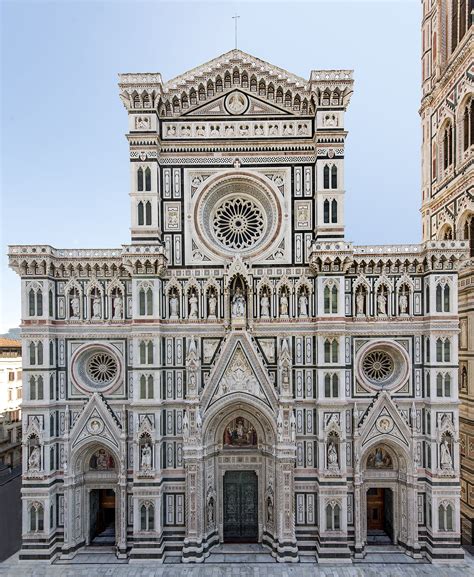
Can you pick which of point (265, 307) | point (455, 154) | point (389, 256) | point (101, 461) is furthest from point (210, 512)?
point (455, 154)

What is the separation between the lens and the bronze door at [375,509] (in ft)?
65.4

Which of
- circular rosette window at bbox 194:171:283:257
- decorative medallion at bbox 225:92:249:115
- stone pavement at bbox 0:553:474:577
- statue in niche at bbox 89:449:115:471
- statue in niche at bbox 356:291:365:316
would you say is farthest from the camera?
decorative medallion at bbox 225:92:249:115

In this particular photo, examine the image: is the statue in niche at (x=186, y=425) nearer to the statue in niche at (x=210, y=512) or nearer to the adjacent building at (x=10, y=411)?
the statue in niche at (x=210, y=512)

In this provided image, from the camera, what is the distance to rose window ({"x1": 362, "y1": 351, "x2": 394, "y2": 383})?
→ 18828 mm

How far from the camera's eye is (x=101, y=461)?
19.3m

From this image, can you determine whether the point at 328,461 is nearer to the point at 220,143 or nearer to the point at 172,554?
the point at 172,554

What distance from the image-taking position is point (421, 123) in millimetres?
24938

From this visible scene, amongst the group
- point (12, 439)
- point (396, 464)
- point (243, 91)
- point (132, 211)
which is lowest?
point (12, 439)

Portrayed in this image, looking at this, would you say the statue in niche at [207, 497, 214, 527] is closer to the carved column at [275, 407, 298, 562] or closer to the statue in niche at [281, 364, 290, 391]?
the carved column at [275, 407, 298, 562]

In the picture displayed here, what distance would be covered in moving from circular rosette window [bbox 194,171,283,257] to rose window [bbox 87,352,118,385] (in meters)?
7.68

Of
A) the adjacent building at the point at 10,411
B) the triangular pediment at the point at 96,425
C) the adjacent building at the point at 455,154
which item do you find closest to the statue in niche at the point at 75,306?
the triangular pediment at the point at 96,425

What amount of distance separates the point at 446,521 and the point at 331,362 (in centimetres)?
904

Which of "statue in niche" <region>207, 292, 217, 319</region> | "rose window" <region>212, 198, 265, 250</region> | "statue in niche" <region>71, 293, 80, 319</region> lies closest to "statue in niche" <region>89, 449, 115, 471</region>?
"statue in niche" <region>71, 293, 80, 319</region>

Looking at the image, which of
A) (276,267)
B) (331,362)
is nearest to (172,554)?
(331,362)
